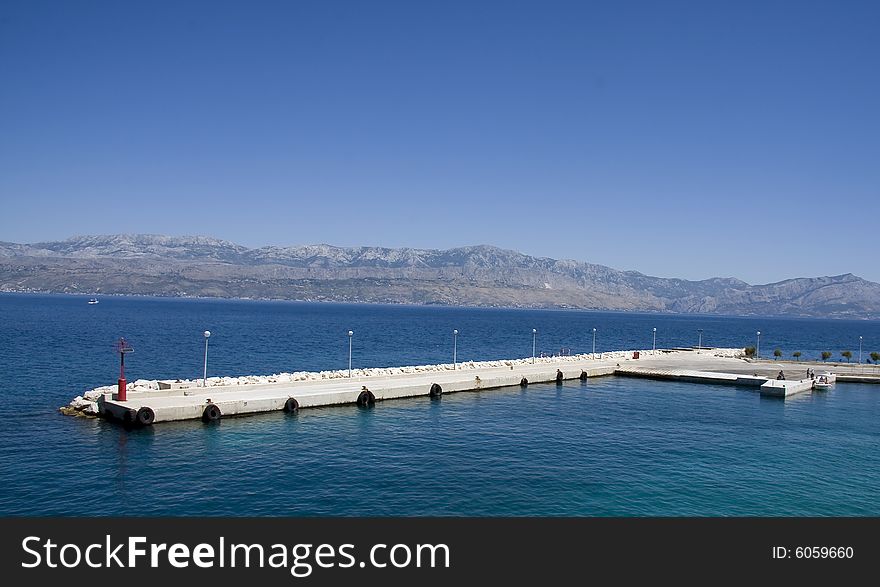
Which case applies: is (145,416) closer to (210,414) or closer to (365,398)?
(210,414)

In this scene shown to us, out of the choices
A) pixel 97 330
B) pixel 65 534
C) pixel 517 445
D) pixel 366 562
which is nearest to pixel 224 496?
pixel 65 534

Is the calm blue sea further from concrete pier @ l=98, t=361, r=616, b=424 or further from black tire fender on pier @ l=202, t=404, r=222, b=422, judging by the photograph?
concrete pier @ l=98, t=361, r=616, b=424

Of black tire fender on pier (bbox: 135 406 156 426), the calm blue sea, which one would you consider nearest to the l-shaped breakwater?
black tire fender on pier (bbox: 135 406 156 426)

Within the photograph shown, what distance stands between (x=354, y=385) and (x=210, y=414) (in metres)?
14.2

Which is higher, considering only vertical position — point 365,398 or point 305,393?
point 305,393

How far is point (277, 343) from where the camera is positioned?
387 feet

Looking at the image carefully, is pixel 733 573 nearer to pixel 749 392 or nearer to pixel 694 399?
pixel 694 399

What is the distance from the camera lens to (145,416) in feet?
124

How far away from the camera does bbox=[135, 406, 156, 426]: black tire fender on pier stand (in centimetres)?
3747

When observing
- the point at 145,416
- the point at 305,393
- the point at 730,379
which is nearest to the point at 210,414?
the point at 145,416

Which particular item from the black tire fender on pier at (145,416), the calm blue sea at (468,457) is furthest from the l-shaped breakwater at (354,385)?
the calm blue sea at (468,457)

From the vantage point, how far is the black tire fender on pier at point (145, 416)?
37.5 metres

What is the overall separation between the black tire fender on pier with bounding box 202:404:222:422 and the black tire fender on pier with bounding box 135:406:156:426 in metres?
2.93

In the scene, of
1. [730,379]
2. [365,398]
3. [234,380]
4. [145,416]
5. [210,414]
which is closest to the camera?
[145,416]
